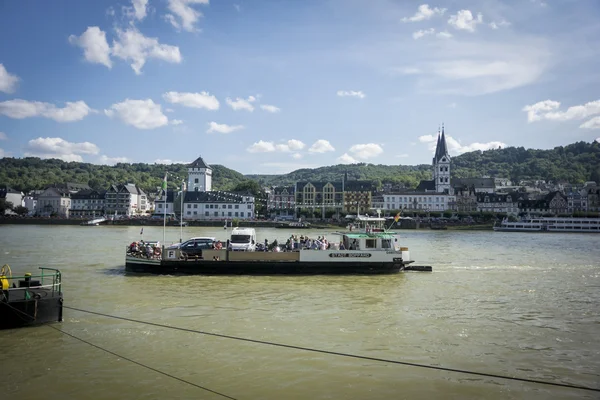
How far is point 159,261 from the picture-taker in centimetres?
2994

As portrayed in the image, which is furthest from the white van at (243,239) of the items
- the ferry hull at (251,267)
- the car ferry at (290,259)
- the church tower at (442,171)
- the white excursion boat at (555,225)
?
the church tower at (442,171)

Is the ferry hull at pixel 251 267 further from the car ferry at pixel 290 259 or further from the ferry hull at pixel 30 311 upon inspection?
the ferry hull at pixel 30 311

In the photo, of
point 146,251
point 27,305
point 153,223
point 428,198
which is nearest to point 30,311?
point 27,305

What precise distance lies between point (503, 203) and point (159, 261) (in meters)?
144

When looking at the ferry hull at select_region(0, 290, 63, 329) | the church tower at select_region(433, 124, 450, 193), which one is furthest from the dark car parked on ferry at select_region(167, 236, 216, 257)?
the church tower at select_region(433, 124, 450, 193)

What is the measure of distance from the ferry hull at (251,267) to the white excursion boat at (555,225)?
91.4 meters

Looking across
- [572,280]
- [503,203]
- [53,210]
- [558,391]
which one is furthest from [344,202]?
[558,391]

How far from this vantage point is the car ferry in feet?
98.5

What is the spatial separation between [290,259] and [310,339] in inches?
584

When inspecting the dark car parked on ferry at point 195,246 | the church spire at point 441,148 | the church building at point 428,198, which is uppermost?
the church spire at point 441,148

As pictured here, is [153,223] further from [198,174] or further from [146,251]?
[146,251]

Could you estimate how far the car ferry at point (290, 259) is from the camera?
98.5 feet

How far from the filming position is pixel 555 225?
4414 inches

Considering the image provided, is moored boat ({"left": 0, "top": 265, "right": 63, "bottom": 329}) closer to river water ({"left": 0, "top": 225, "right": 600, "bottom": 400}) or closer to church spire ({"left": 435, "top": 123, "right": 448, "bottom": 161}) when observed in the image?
river water ({"left": 0, "top": 225, "right": 600, "bottom": 400})
